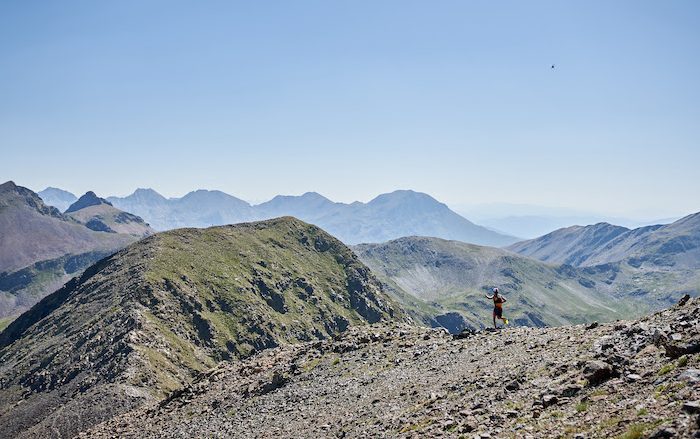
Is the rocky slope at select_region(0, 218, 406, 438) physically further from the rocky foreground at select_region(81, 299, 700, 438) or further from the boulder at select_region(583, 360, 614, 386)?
the boulder at select_region(583, 360, 614, 386)

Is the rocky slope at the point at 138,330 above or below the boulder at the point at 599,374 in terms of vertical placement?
below

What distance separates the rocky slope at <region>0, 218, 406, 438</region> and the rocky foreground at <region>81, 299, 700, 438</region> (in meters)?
42.9

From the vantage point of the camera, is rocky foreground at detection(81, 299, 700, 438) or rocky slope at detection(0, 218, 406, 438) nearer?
rocky foreground at detection(81, 299, 700, 438)

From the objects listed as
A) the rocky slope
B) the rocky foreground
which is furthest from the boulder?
the rocky slope

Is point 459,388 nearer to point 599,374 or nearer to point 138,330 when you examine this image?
point 599,374

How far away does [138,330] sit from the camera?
108m

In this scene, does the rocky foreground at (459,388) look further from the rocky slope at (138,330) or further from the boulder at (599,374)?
the rocky slope at (138,330)

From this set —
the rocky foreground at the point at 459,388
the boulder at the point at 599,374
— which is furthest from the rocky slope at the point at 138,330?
the boulder at the point at 599,374

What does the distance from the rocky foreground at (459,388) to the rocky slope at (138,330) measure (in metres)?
42.9

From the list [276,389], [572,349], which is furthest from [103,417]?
[572,349]

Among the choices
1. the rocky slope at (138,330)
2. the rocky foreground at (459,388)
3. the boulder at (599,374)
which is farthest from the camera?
the rocky slope at (138,330)

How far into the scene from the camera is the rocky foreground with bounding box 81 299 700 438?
18877mm

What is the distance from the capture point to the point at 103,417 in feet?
247

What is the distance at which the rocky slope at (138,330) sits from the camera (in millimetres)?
87688
